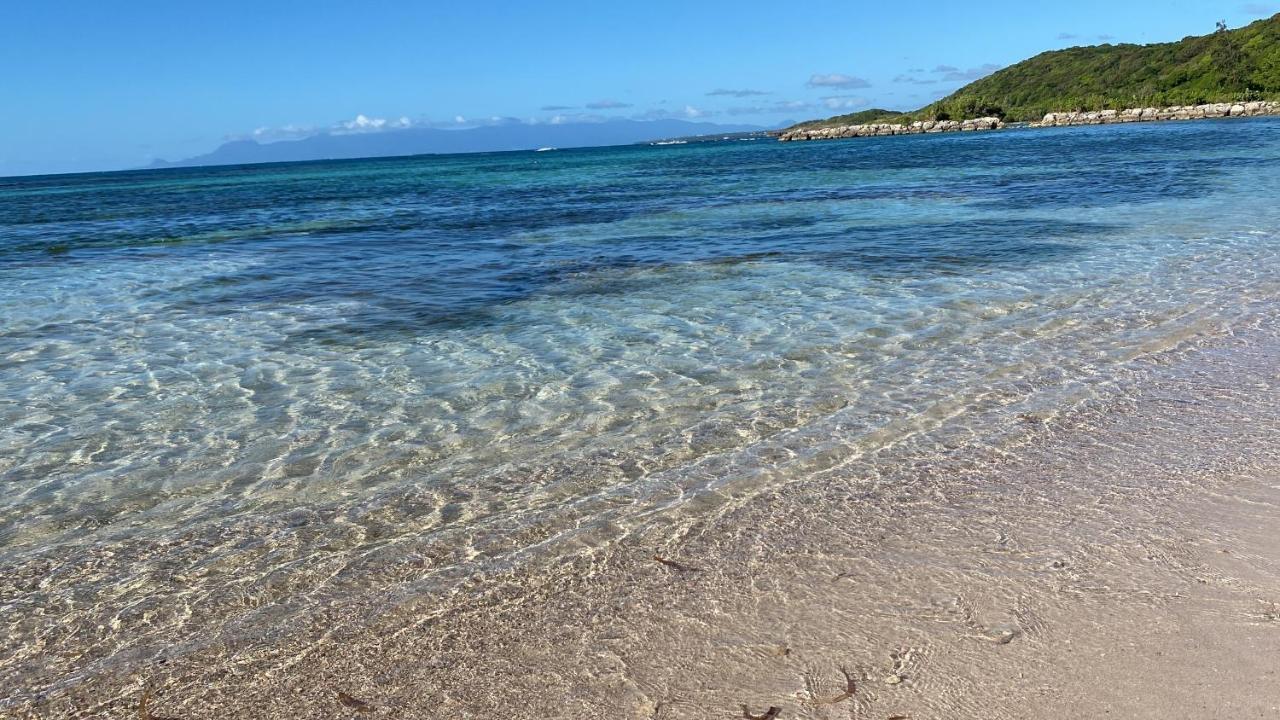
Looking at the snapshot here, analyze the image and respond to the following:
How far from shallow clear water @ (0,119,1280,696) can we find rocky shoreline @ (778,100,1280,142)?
231 ft

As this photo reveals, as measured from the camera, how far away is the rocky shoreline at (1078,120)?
75.4 metres

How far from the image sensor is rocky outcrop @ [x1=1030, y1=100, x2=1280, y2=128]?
74.2 m

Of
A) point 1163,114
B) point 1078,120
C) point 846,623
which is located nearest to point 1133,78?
point 1078,120

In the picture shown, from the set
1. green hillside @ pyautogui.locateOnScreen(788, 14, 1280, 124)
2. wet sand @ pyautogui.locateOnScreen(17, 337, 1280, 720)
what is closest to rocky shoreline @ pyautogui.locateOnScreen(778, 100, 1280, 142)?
green hillside @ pyautogui.locateOnScreen(788, 14, 1280, 124)

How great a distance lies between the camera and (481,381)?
25.6ft

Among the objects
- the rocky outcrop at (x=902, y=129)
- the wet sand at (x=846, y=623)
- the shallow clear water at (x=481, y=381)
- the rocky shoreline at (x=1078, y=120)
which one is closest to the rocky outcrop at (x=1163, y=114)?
the rocky shoreline at (x=1078, y=120)

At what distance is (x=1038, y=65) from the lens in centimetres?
13262

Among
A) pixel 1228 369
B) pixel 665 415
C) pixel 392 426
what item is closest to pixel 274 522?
pixel 392 426

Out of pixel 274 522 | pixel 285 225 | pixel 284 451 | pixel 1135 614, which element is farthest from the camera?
pixel 285 225

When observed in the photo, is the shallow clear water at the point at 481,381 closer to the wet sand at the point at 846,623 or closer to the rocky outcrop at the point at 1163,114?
the wet sand at the point at 846,623

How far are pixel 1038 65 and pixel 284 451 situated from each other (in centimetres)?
14735

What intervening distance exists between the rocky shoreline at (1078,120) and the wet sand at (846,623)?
85.7 meters

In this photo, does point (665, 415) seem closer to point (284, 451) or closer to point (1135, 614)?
point (284, 451)

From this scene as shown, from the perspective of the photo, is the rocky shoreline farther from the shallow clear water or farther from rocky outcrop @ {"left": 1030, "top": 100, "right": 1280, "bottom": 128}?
the shallow clear water
